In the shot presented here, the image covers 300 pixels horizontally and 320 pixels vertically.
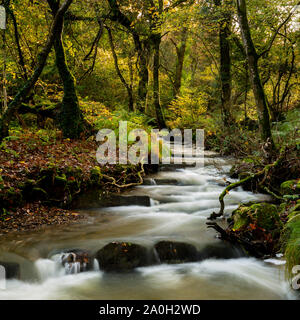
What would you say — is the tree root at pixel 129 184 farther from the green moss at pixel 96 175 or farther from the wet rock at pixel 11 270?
the wet rock at pixel 11 270

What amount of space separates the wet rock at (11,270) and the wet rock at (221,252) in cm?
289

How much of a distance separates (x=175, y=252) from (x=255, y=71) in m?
5.09

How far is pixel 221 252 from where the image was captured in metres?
4.61

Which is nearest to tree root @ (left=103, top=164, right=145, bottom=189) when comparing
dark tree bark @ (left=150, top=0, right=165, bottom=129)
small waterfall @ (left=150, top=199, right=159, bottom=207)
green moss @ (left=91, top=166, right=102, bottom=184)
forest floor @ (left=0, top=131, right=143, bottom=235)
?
forest floor @ (left=0, top=131, right=143, bottom=235)

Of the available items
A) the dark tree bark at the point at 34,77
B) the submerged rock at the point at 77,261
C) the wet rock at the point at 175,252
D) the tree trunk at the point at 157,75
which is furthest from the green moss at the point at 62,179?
the tree trunk at the point at 157,75

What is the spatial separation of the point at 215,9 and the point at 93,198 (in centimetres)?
795

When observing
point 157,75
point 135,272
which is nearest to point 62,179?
point 135,272

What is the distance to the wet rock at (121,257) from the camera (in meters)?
4.12

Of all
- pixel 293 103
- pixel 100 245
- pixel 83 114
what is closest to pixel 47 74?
pixel 83 114

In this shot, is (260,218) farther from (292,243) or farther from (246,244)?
(292,243)

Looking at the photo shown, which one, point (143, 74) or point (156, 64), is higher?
point (156, 64)

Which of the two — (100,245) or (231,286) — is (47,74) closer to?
(100,245)

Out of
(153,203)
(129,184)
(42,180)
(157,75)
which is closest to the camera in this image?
(42,180)

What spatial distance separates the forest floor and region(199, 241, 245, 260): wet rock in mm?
2808
